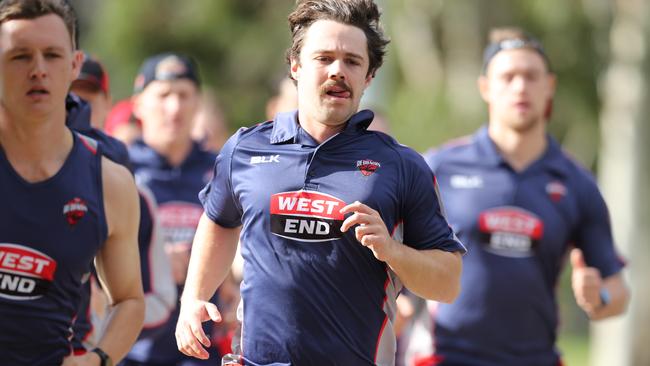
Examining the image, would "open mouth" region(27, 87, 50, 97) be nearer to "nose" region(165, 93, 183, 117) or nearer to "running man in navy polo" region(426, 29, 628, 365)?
"running man in navy polo" region(426, 29, 628, 365)

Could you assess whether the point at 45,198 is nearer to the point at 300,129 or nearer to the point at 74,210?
the point at 74,210

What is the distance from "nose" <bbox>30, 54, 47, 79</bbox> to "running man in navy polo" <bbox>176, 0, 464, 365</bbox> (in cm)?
82

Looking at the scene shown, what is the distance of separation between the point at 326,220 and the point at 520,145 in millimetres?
3477

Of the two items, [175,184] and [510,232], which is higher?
[175,184]

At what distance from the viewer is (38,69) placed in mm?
5855

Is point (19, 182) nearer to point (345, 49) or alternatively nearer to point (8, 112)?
point (8, 112)

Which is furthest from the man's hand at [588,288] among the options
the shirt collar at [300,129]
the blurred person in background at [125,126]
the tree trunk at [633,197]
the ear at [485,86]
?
the tree trunk at [633,197]

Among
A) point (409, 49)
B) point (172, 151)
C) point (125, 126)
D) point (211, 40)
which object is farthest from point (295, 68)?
point (211, 40)

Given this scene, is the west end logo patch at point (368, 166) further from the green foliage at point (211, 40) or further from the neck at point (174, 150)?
the green foliage at point (211, 40)

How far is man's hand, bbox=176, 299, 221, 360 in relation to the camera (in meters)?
5.57

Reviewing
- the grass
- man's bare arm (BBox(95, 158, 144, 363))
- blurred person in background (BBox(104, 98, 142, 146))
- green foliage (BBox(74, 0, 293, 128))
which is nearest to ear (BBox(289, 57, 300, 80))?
man's bare arm (BBox(95, 158, 144, 363))

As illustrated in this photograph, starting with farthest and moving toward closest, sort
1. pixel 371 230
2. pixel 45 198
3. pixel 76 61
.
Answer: pixel 76 61
pixel 45 198
pixel 371 230

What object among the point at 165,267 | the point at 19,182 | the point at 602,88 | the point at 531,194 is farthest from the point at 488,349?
the point at 602,88

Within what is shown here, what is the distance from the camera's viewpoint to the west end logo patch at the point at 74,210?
5.94 metres
